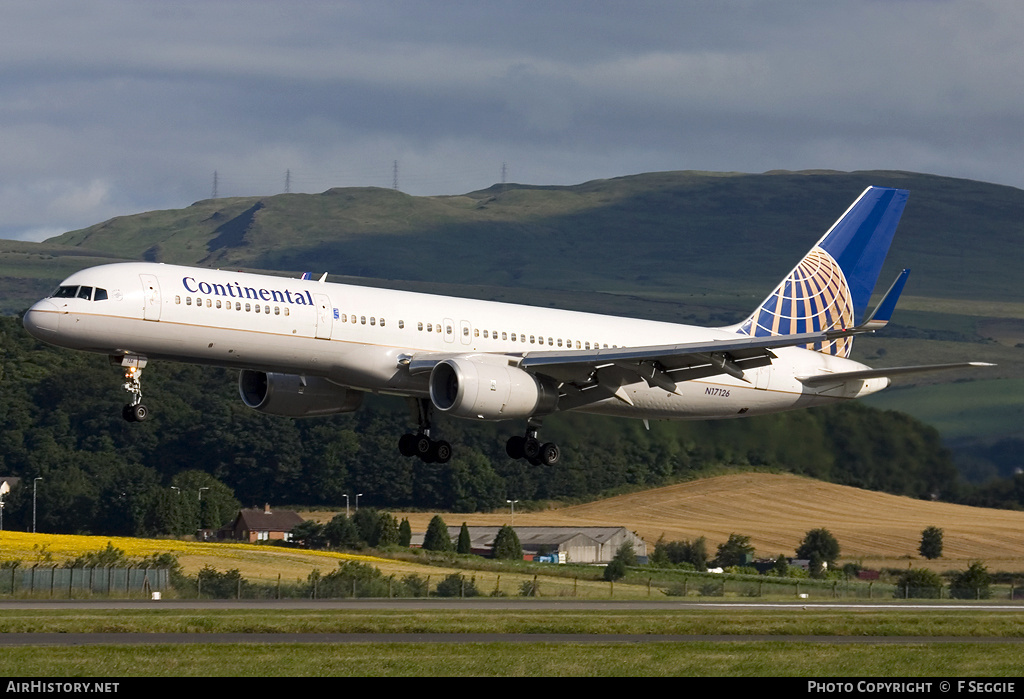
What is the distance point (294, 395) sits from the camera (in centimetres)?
4631

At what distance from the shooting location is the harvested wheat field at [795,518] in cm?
7381

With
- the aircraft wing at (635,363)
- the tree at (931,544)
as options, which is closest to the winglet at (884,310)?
the aircraft wing at (635,363)

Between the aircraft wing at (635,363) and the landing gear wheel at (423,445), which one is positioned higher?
the aircraft wing at (635,363)

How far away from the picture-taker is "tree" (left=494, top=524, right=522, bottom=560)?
287 feet

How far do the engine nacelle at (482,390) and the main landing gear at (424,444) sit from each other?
3.76 meters

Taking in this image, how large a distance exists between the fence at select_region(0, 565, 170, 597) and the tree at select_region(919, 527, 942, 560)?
4356 cm

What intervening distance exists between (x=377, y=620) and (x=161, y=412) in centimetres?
7503

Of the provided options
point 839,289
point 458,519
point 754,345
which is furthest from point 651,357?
point 458,519

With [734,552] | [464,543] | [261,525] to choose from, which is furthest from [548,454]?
[261,525]

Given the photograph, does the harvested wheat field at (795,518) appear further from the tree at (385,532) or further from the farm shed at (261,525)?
the farm shed at (261,525)

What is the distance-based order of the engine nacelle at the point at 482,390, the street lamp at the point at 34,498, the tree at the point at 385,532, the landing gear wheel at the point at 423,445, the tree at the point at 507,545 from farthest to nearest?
the street lamp at the point at 34,498, the tree at the point at 507,545, the tree at the point at 385,532, the landing gear wheel at the point at 423,445, the engine nacelle at the point at 482,390

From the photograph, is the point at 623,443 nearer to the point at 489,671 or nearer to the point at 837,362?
the point at 837,362

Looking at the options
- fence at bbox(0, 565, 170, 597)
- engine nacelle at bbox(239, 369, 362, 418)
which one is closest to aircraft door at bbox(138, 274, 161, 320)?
engine nacelle at bbox(239, 369, 362, 418)

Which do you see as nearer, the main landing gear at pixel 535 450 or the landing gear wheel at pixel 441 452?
the main landing gear at pixel 535 450
